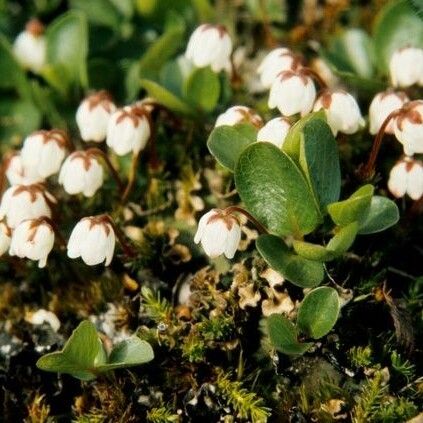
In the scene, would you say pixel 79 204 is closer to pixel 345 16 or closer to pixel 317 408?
pixel 317 408

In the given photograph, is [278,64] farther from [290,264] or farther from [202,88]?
[290,264]

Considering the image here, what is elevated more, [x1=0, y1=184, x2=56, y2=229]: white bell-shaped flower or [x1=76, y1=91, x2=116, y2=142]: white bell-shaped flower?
[x1=76, y1=91, x2=116, y2=142]: white bell-shaped flower

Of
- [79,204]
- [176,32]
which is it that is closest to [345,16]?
[176,32]

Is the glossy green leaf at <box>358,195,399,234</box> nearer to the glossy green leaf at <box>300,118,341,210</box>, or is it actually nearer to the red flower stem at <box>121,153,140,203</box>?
the glossy green leaf at <box>300,118,341,210</box>

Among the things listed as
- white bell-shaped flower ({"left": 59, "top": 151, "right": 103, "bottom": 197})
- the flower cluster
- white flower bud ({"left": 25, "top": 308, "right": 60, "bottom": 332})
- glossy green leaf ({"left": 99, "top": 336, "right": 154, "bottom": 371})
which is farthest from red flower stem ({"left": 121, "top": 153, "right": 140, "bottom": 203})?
glossy green leaf ({"left": 99, "top": 336, "right": 154, "bottom": 371})

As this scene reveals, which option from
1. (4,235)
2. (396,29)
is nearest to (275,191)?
(4,235)

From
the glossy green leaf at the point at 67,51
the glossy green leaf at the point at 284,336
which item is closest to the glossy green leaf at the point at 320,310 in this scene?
the glossy green leaf at the point at 284,336
